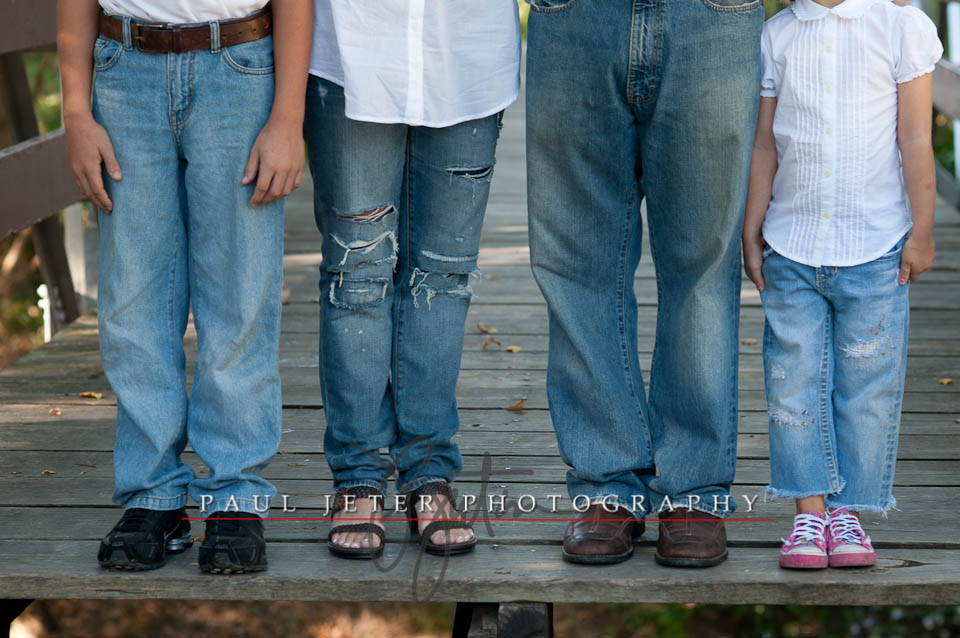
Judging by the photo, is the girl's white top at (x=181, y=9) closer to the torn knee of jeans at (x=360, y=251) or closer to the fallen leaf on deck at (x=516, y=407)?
the torn knee of jeans at (x=360, y=251)

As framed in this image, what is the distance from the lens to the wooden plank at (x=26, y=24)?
346 centimetres

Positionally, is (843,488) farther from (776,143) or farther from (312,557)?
(312,557)

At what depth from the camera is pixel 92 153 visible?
1946 mm

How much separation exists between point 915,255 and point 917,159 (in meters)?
0.17

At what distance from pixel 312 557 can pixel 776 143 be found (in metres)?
1.17

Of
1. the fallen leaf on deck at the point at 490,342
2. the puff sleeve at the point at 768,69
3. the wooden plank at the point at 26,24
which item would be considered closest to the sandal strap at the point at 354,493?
the puff sleeve at the point at 768,69

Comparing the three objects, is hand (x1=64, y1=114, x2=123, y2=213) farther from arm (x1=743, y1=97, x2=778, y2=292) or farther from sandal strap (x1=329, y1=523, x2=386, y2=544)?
arm (x1=743, y1=97, x2=778, y2=292)

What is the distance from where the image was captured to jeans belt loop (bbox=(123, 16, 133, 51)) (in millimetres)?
1922

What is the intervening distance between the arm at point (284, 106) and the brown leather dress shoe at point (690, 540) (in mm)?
945

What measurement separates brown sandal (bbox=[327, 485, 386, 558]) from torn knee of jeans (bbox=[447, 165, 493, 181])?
24.7 inches

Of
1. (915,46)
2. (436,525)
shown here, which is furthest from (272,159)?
(915,46)

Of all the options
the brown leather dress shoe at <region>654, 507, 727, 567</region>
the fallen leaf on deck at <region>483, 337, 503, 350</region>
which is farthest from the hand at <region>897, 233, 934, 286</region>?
the fallen leaf on deck at <region>483, 337, 503, 350</region>

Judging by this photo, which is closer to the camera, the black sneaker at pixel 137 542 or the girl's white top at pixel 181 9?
the girl's white top at pixel 181 9

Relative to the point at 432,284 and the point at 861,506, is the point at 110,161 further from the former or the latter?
the point at 861,506
